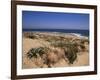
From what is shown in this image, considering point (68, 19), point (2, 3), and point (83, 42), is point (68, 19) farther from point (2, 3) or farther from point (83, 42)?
point (2, 3)

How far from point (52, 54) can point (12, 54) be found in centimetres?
39

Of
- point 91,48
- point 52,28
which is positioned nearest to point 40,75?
point 52,28

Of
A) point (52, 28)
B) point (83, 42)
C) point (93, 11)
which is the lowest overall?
point (83, 42)

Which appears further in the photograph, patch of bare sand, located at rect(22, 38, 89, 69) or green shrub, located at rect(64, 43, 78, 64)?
green shrub, located at rect(64, 43, 78, 64)

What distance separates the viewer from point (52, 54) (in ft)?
6.35

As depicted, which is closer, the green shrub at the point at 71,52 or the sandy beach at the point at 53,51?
the sandy beach at the point at 53,51

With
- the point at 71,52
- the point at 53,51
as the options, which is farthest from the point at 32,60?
the point at 71,52

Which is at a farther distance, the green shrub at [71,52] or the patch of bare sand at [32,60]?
the green shrub at [71,52]

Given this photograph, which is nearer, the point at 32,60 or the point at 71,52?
the point at 32,60

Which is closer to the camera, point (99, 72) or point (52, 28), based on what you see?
point (52, 28)

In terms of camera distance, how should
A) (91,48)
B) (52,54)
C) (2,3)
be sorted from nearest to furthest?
(2,3) → (52,54) → (91,48)

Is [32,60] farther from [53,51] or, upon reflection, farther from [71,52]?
[71,52]

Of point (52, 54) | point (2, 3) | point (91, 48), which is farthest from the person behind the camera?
point (91, 48)

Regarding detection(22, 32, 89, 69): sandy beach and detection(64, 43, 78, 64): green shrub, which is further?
detection(64, 43, 78, 64): green shrub
